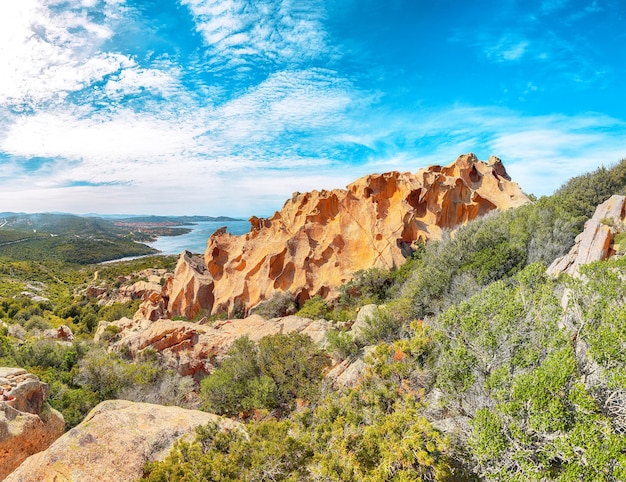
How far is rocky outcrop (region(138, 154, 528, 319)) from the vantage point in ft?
117

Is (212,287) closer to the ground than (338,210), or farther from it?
closer to the ground

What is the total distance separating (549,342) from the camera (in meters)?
8.49

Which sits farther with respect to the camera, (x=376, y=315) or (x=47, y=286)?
(x=47, y=286)

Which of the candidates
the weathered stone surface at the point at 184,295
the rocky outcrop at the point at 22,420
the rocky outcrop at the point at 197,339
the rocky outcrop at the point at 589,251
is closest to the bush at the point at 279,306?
the rocky outcrop at the point at 197,339

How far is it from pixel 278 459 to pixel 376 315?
1103cm

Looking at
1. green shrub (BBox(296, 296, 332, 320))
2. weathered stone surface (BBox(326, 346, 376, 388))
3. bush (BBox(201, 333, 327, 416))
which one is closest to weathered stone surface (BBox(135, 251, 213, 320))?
green shrub (BBox(296, 296, 332, 320))

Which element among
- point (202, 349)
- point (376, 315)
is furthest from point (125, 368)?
point (376, 315)

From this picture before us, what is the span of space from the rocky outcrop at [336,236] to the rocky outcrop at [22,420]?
24.7 meters

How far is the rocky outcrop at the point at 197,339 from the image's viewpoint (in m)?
20.3

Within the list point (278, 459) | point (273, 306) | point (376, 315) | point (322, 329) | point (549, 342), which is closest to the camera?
point (278, 459)

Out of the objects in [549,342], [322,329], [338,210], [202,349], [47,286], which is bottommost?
[47,286]

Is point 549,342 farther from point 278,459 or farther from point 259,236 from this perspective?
point 259,236

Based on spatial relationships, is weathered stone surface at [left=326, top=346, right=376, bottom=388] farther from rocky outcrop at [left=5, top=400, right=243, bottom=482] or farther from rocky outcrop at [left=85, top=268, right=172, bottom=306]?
rocky outcrop at [left=85, top=268, right=172, bottom=306]

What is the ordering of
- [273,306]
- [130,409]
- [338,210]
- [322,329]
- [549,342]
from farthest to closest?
[338,210]
[273,306]
[322,329]
[130,409]
[549,342]
